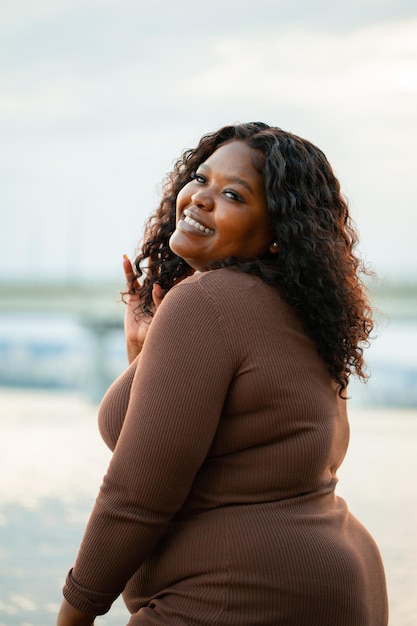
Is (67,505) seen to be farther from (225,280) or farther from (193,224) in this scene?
(225,280)

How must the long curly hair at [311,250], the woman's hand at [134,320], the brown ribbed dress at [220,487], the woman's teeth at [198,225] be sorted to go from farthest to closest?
the woman's hand at [134,320] < the woman's teeth at [198,225] < the long curly hair at [311,250] < the brown ribbed dress at [220,487]

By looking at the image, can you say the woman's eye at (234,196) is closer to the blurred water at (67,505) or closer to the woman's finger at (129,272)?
the woman's finger at (129,272)

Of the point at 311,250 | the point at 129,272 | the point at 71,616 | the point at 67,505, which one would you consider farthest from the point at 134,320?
the point at 67,505

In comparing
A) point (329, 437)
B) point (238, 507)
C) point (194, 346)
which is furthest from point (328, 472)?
point (194, 346)

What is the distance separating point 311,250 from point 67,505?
4.10 m

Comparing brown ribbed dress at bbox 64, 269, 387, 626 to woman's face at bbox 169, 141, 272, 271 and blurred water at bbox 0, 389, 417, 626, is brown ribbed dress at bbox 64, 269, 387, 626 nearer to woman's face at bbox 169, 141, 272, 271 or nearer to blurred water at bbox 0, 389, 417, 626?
woman's face at bbox 169, 141, 272, 271

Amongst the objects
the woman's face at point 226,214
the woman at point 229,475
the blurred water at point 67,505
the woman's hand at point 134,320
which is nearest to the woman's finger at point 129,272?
the woman's hand at point 134,320

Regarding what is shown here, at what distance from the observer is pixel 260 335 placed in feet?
4.06

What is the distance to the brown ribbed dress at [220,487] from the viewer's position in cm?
119

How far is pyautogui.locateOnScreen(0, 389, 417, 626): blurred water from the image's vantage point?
344 cm

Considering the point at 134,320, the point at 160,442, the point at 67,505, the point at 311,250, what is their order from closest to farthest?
the point at 160,442, the point at 311,250, the point at 134,320, the point at 67,505

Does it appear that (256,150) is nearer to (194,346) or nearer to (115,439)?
(194,346)

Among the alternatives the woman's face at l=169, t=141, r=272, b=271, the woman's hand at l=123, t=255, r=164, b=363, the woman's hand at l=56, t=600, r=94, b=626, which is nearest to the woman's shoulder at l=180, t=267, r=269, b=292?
the woman's face at l=169, t=141, r=272, b=271

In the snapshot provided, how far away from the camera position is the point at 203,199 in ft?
4.71
